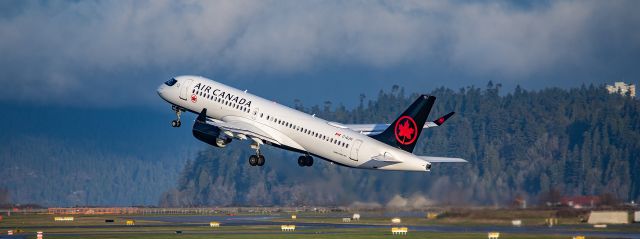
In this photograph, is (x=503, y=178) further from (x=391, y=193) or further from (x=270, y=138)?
(x=270, y=138)

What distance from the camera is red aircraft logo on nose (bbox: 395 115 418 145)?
90.7 metres

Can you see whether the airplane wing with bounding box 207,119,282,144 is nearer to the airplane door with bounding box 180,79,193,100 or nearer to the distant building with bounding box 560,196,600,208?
the airplane door with bounding box 180,79,193,100

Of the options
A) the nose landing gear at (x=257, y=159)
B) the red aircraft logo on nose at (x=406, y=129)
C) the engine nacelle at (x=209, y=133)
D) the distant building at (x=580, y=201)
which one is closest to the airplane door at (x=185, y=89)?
the engine nacelle at (x=209, y=133)

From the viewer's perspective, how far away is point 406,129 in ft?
298

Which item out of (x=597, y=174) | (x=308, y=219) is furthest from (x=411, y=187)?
(x=597, y=174)

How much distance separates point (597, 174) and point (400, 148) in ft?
306

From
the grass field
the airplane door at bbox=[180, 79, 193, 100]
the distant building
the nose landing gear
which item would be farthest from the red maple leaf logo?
the distant building

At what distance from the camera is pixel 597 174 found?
178000mm

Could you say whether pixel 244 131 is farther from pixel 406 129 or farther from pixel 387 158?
pixel 406 129

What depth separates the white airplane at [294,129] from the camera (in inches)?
3575

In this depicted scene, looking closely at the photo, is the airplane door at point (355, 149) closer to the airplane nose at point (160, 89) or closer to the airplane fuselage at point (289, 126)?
the airplane fuselage at point (289, 126)

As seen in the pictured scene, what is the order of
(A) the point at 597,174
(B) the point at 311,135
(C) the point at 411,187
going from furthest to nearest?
(A) the point at 597,174 → (C) the point at 411,187 → (B) the point at 311,135

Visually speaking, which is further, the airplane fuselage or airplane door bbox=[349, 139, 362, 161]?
airplane door bbox=[349, 139, 362, 161]

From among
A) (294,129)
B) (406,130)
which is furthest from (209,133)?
(406,130)
